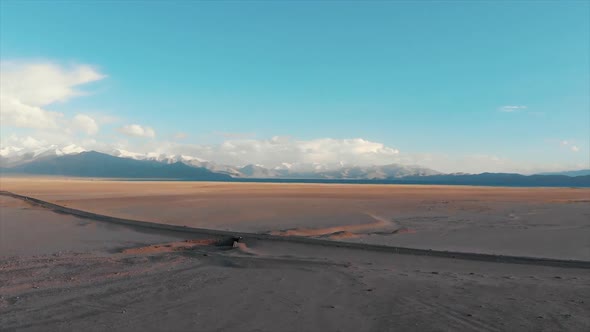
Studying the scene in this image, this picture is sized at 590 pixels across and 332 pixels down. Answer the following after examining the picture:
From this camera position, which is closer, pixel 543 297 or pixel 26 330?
pixel 26 330

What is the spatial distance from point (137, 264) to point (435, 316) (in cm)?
897

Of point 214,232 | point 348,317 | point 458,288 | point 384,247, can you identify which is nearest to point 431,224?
point 384,247

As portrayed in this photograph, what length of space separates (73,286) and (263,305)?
5.03m

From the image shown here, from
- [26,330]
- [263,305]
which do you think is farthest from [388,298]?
[26,330]

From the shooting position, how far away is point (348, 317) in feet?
24.9

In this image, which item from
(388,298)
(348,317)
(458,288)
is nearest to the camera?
(348,317)

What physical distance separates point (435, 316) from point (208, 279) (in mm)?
5709

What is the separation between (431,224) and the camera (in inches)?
924

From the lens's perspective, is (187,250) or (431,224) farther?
(431,224)

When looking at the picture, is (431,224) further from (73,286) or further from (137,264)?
(73,286)

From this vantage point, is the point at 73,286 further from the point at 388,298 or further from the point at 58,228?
the point at 58,228

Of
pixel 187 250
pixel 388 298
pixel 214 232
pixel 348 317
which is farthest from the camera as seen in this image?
pixel 214 232

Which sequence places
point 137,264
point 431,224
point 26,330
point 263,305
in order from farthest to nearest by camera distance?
point 431,224 < point 137,264 < point 263,305 < point 26,330

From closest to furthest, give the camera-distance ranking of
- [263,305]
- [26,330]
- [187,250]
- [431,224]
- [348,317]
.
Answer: [26,330], [348,317], [263,305], [187,250], [431,224]
